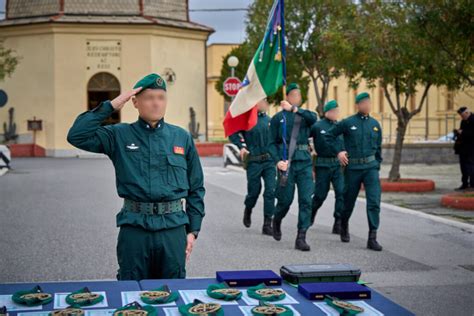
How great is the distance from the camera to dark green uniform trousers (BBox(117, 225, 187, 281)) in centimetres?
580

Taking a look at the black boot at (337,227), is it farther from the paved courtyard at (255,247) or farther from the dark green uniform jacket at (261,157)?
the dark green uniform jacket at (261,157)

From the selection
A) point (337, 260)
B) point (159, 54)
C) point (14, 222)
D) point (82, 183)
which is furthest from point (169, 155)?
point (159, 54)

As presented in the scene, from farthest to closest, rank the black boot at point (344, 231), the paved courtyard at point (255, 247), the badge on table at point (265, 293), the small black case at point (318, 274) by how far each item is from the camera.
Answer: the black boot at point (344, 231)
the paved courtyard at point (255, 247)
the small black case at point (318, 274)
the badge on table at point (265, 293)

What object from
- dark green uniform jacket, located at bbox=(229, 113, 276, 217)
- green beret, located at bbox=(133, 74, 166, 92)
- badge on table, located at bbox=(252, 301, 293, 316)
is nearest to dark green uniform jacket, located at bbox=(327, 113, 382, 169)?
dark green uniform jacket, located at bbox=(229, 113, 276, 217)

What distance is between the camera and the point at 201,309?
418cm

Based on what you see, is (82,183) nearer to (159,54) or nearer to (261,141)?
(261,141)

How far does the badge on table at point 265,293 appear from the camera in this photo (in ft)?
14.8

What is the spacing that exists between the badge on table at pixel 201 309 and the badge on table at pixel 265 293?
331mm

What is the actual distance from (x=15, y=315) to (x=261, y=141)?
929 centimetres

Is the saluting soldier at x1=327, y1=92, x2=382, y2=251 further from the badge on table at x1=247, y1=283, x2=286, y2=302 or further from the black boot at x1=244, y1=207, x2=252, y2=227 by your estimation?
the badge on table at x1=247, y1=283, x2=286, y2=302

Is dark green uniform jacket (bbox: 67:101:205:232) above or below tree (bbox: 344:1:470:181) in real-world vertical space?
below

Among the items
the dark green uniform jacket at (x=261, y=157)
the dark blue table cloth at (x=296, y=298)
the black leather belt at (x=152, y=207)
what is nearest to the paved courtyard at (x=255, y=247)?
the dark green uniform jacket at (x=261, y=157)

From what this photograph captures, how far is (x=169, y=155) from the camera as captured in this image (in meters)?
5.90

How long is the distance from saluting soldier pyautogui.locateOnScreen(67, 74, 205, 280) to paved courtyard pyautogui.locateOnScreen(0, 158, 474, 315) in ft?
9.89
